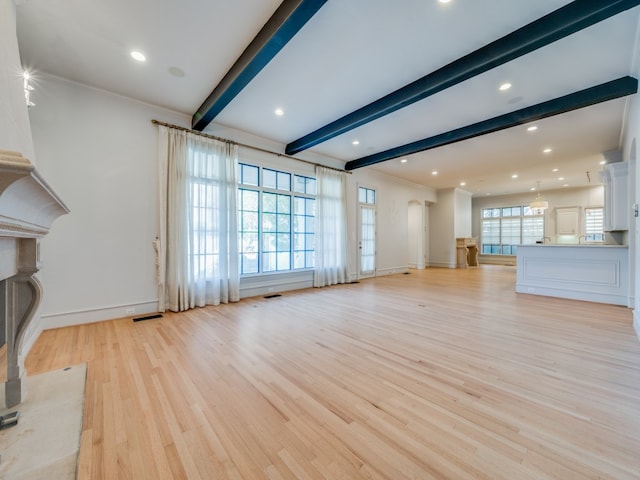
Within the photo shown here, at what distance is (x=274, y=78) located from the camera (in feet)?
10.9

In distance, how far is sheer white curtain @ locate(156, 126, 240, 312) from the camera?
13.2 ft

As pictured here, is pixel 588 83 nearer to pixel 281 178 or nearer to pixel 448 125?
pixel 448 125

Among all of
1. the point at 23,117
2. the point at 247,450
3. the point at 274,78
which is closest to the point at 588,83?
the point at 274,78

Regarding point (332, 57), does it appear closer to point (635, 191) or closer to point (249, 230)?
point (249, 230)

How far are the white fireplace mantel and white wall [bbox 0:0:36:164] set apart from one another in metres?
0.40

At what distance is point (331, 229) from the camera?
253 inches

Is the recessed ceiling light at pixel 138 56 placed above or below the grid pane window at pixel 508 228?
above

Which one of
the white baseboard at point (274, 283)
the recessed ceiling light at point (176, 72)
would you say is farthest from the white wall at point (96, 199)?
the white baseboard at point (274, 283)

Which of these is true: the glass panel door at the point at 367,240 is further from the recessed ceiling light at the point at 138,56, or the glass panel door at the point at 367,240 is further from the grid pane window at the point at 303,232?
the recessed ceiling light at the point at 138,56

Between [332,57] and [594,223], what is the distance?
12.5 metres

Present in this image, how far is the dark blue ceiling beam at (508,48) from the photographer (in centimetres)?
219

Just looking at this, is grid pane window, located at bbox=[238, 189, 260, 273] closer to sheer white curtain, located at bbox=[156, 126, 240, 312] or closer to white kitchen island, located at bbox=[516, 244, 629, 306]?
sheer white curtain, located at bbox=[156, 126, 240, 312]

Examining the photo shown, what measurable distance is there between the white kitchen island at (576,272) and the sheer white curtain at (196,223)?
606 cm

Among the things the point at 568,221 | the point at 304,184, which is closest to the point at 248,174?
the point at 304,184
